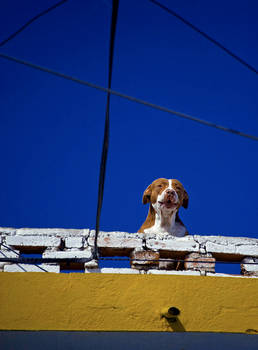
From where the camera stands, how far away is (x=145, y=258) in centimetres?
598

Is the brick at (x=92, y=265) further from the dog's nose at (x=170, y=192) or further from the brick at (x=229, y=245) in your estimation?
the dog's nose at (x=170, y=192)

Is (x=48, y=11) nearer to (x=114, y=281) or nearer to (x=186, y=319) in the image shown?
(x=114, y=281)

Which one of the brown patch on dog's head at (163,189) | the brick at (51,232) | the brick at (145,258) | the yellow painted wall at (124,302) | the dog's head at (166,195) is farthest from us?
the brown patch on dog's head at (163,189)

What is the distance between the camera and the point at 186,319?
171 inches

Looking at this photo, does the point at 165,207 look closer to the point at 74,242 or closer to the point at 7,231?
the point at 74,242

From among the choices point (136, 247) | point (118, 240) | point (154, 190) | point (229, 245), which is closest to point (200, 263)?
point (229, 245)

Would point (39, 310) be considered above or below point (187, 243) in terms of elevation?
below

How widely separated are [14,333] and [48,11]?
2601mm

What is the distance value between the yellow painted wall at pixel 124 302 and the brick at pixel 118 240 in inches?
61.3

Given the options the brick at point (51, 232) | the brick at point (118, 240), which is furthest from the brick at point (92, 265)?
the brick at point (51, 232)

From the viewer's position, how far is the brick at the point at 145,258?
5828 mm

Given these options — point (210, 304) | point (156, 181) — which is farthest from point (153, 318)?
point (156, 181)

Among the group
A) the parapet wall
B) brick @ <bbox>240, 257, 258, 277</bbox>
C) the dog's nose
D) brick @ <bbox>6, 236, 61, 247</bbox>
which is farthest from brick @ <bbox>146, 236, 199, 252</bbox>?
the dog's nose

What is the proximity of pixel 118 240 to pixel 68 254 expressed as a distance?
57 cm
